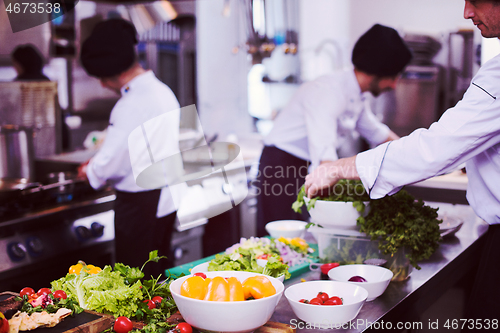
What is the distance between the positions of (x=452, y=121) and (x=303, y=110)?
147 cm

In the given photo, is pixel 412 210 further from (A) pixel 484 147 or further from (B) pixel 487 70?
(B) pixel 487 70

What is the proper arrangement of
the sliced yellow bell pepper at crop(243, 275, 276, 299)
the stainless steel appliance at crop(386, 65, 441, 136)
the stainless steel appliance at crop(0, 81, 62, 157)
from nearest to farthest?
the sliced yellow bell pepper at crop(243, 275, 276, 299) < the stainless steel appliance at crop(0, 81, 62, 157) < the stainless steel appliance at crop(386, 65, 441, 136)

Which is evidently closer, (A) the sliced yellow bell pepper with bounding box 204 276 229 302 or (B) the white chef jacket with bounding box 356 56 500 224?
(A) the sliced yellow bell pepper with bounding box 204 276 229 302

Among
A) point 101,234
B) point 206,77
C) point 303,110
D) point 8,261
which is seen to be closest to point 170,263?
point 101,234

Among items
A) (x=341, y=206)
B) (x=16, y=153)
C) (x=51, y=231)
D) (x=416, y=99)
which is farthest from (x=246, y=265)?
(x=416, y=99)

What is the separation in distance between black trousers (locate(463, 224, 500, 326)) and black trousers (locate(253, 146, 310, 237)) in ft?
4.84

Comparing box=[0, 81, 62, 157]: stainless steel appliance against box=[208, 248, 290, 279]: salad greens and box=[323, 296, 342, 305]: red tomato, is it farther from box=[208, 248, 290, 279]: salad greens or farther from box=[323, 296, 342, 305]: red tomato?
box=[323, 296, 342, 305]: red tomato

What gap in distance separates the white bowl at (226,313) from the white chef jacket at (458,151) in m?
0.58

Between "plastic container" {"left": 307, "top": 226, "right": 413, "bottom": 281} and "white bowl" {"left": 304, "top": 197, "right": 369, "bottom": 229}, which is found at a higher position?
"white bowl" {"left": 304, "top": 197, "right": 369, "bottom": 229}

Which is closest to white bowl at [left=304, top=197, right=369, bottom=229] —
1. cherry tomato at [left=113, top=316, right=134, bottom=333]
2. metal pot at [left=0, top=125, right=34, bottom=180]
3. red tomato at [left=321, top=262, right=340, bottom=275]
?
red tomato at [left=321, top=262, right=340, bottom=275]

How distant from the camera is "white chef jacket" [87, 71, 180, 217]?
8.38 ft

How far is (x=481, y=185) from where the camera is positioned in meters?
1.61

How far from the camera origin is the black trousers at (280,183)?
9.99ft

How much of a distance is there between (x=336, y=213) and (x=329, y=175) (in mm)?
148
